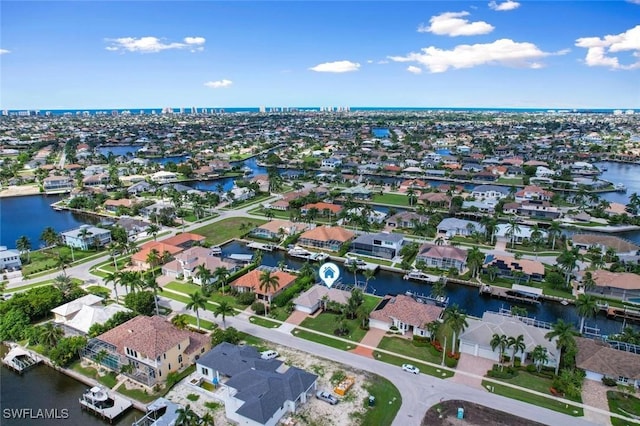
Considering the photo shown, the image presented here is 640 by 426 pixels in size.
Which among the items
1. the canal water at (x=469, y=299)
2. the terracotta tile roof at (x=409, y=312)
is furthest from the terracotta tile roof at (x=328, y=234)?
the terracotta tile roof at (x=409, y=312)

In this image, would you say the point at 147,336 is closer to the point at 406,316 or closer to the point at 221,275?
the point at 221,275

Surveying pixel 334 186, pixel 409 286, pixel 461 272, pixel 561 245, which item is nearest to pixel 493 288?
pixel 461 272

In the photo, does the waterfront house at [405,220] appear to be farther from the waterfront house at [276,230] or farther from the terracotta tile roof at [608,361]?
the terracotta tile roof at [608,361]

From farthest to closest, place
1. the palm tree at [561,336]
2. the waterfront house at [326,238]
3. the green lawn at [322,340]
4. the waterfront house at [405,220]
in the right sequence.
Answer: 1. the waterfront house at [405,220]
2. the waterfront house at [326,238]
3. the green lawn at [322,340]
4. the palm tree at [561,336]

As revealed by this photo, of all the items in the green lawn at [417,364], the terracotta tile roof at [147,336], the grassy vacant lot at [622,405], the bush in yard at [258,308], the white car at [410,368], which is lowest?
the grassy vacant lot at [622,405]

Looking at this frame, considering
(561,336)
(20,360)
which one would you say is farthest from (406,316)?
(20,360)

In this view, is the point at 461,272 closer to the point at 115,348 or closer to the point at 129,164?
the point at 115,348

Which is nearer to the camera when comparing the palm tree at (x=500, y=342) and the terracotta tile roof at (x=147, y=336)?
the terracotta tile roof at (x=147, y=336)
